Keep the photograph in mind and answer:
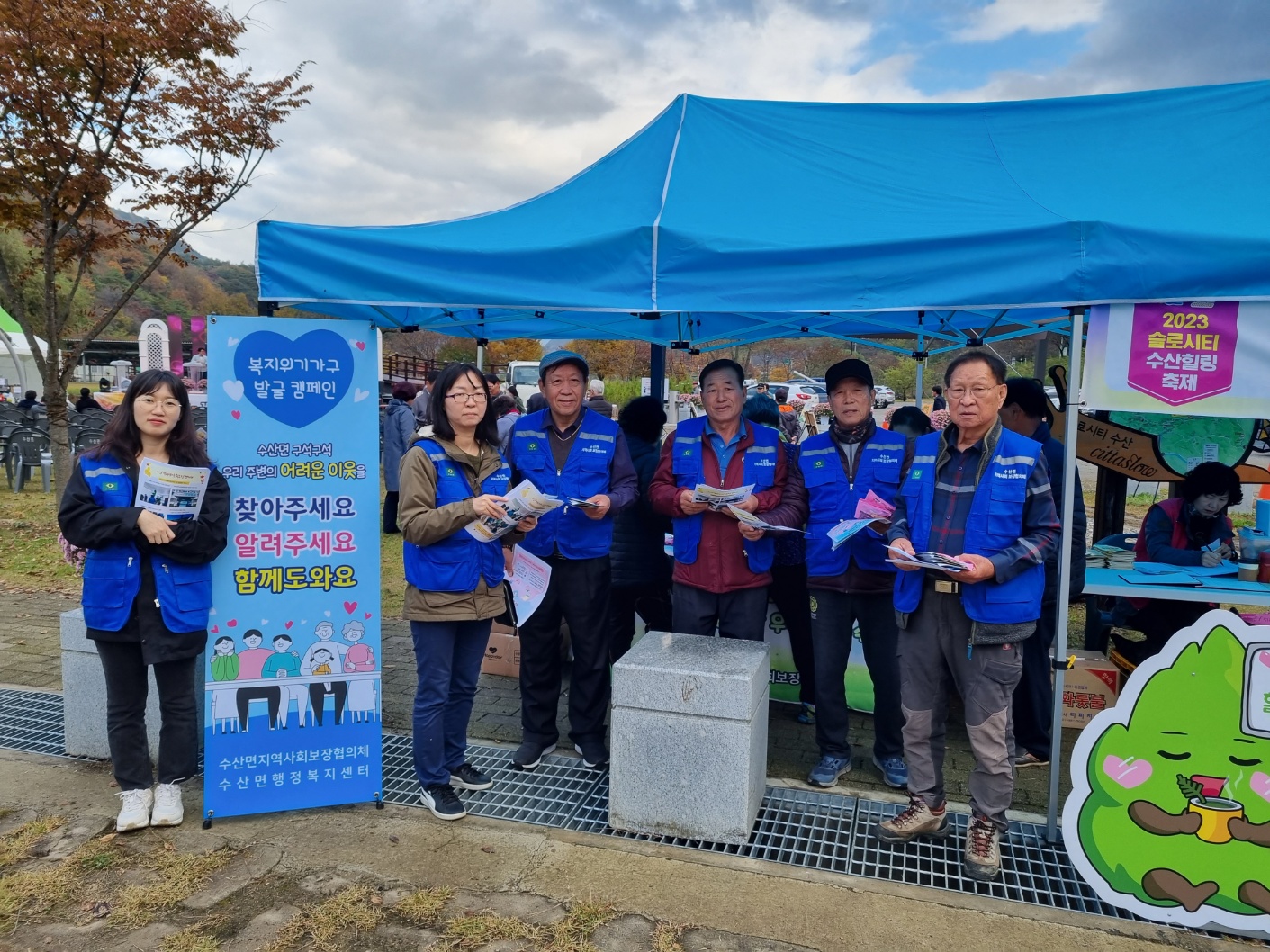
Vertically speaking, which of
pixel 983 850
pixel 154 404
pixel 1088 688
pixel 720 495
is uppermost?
pixel 154 404

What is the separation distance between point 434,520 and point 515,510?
12.8 inches

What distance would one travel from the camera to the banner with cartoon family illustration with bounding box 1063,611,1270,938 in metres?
2.78

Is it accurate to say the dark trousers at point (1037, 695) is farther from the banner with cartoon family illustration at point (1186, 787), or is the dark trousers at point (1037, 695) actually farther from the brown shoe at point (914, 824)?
the banner with cartoon family illustration at point (1186, 787)

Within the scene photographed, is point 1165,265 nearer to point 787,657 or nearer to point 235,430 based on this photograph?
point 787,657

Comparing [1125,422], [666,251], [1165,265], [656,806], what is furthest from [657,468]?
[1125,422]

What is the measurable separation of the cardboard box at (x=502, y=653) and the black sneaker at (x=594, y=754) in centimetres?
135

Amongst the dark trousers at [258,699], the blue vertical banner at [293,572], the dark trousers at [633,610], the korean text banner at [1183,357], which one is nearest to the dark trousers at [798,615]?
the dark trousers at [633,610]

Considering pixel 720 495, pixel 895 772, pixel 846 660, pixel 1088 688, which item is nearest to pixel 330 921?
pixel 720 495

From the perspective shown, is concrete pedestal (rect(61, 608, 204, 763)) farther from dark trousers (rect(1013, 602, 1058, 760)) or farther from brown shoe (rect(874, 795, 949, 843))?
dark trousers (rect(1013, 602, 1058, 760))

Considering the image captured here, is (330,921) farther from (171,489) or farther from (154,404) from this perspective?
(154,404)

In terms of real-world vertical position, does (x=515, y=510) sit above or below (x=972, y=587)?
above

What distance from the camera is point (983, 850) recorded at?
3.08 metres

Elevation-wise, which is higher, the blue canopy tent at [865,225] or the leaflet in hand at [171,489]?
the blue canopy tent at [865,225]

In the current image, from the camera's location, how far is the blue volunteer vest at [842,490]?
3.58 m
